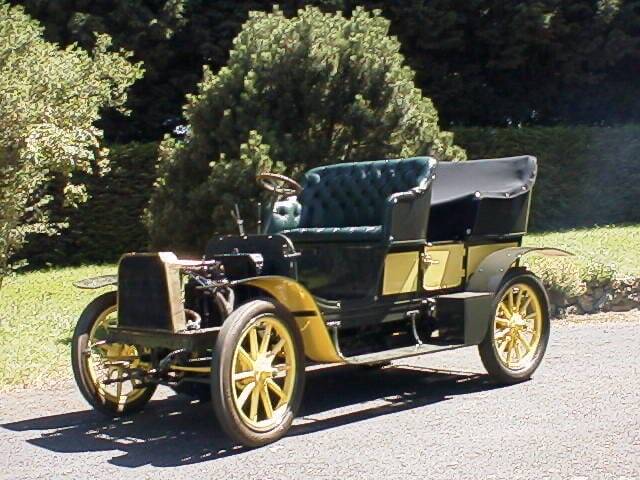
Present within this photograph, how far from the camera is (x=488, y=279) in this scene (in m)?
8.44

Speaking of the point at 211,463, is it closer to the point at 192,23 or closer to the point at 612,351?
the point at 612,351

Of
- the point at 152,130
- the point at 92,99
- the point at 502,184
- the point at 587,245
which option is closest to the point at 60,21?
the point at 152,130

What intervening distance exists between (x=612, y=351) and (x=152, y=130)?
10672 mm

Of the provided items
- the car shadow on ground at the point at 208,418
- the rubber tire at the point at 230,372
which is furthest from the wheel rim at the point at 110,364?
the rubber tire at the point at 230,372

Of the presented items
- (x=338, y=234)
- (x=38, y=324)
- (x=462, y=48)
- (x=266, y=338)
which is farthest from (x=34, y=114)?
(x=462, y=48)

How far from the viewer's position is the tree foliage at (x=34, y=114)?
32.6ft

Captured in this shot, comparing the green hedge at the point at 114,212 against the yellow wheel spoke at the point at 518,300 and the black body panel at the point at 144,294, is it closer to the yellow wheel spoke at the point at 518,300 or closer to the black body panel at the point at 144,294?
the yellow wheel spoke at the point at 518,300

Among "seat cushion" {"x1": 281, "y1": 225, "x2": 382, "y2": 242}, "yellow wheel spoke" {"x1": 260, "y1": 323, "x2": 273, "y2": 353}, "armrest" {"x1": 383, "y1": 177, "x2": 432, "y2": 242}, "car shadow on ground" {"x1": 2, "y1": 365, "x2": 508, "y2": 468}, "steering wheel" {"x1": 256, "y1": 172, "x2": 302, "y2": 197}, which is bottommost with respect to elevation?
"car shadow on ground" {"x1": 2, "y1": 365, "x2": 508, "y2": 468}

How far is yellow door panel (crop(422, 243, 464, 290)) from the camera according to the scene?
8.28 meters

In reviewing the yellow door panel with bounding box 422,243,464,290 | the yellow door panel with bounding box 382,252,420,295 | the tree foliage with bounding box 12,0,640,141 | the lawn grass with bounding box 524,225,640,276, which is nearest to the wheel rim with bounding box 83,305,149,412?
the yellow door panel with bounding box 382,252,420,295

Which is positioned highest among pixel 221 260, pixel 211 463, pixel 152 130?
pixel 152 130

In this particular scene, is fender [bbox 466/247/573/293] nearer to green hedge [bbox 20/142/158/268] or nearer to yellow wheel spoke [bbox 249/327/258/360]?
yellow wheel spoke [bbox 249/327/258/360]

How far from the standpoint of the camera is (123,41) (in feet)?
56.5

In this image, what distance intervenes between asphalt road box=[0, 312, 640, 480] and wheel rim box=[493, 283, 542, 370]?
219mm
